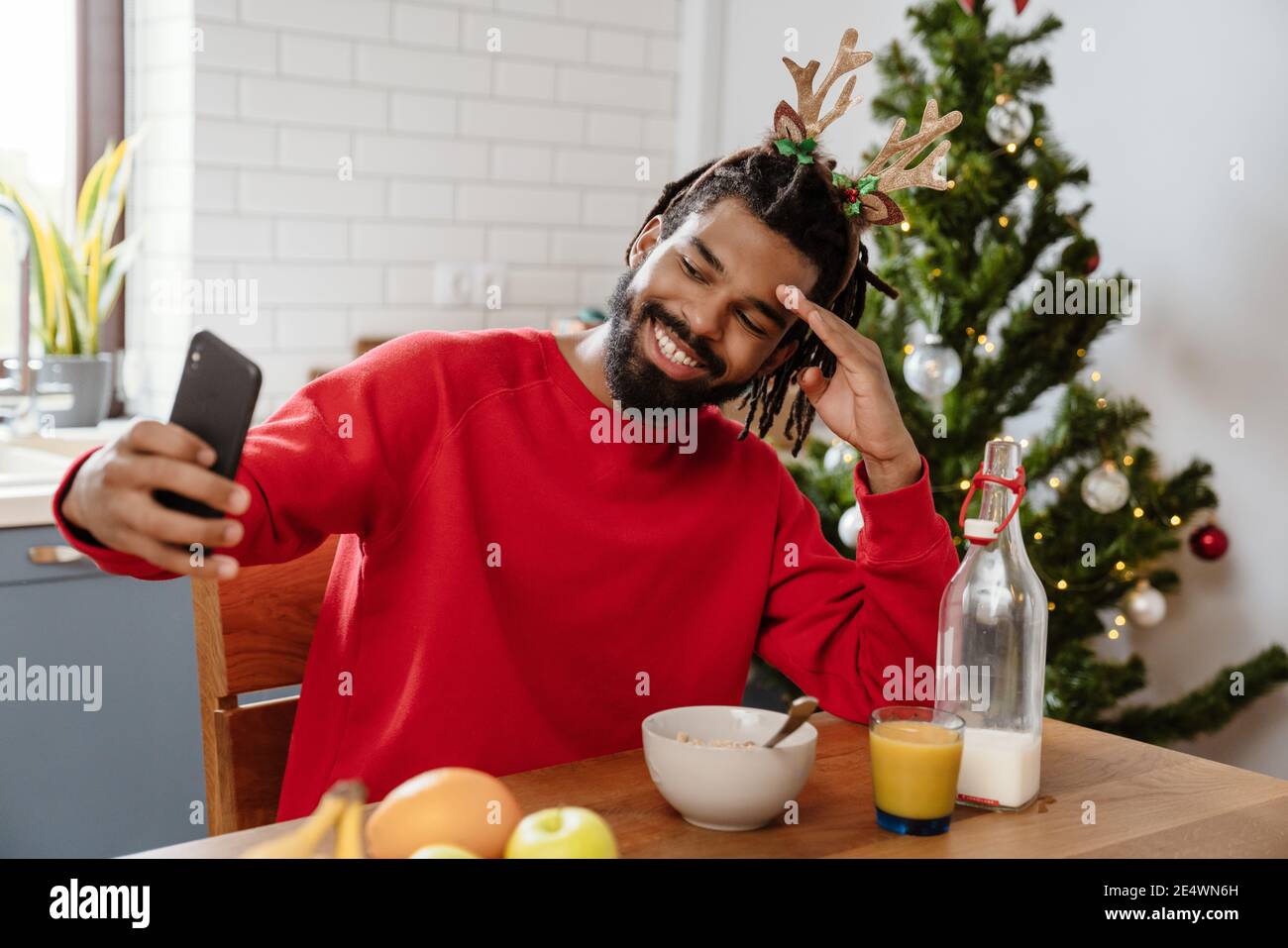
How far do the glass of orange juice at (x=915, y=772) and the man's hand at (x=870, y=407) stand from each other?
0.33 meters

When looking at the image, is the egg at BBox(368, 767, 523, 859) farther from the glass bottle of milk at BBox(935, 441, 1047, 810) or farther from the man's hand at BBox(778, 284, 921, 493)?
the man's hand at BBox(778, 284, 921, 493)

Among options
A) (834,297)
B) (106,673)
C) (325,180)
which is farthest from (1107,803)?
(325,180)

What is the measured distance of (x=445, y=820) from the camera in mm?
794

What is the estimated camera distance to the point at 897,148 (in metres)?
1.46

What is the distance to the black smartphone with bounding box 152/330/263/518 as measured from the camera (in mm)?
835

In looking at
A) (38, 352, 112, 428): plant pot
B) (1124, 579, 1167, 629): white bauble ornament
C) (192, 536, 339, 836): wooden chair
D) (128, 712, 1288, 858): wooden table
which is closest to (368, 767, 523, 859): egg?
(128, 712, 1288, 858): wooden table

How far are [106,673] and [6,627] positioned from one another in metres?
0.17

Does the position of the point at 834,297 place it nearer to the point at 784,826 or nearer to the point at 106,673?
the point at 784,826

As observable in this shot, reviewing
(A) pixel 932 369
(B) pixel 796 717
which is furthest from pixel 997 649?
(A) pixel 932 369

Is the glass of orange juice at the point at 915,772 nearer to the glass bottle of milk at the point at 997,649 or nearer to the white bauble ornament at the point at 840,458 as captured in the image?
the glass bottle of milk at the point at 997,649

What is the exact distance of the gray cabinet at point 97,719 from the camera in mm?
1973

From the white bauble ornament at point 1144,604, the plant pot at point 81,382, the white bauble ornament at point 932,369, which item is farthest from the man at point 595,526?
the plant pot at point 81,382
